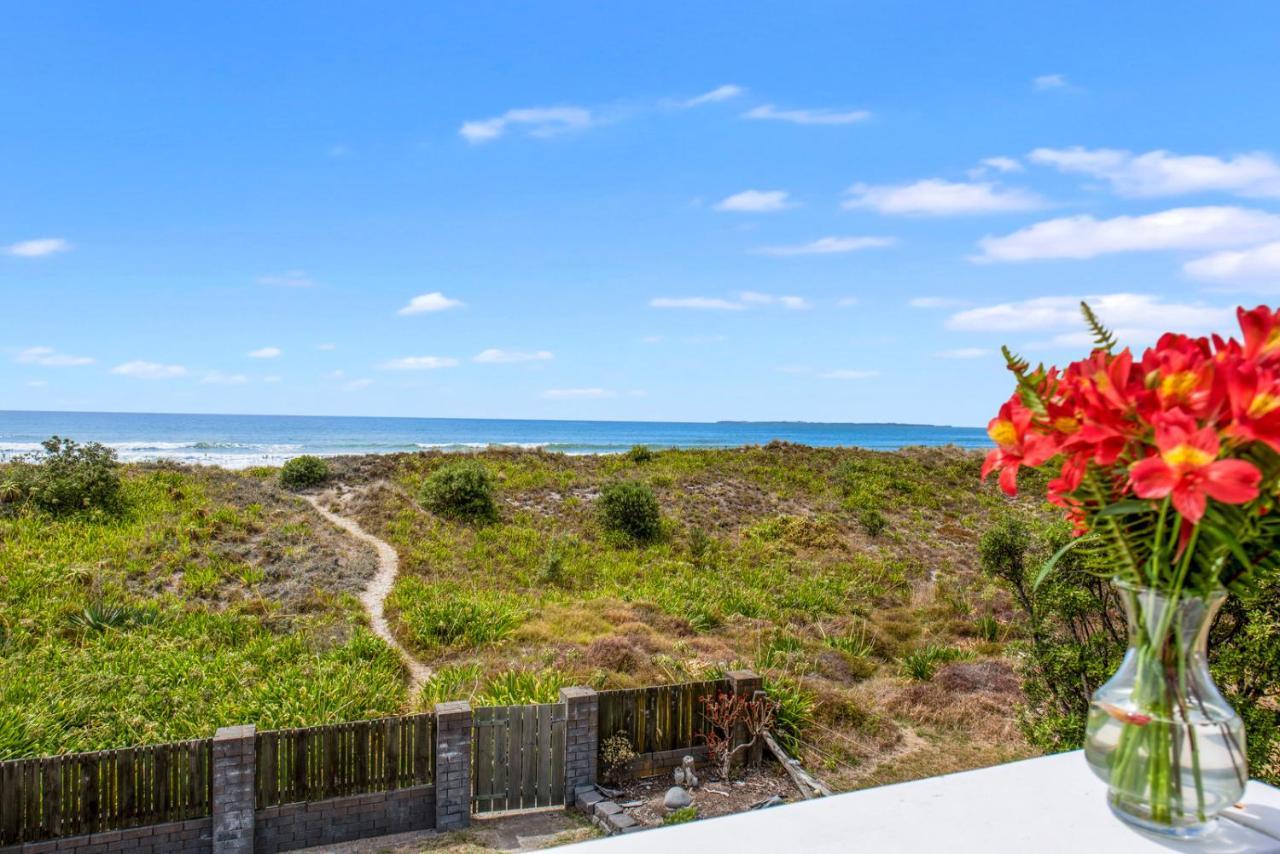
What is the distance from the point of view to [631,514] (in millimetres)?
16969

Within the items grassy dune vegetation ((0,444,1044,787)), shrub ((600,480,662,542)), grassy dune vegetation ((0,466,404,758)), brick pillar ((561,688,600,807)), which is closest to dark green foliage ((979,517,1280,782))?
grassy dune vegetation ((0,444,1044,787))

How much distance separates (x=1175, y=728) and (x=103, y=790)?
283 inches

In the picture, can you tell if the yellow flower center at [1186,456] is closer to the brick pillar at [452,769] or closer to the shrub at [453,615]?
the brick pillar at [452,769]

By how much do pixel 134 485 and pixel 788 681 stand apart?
15.1 metres

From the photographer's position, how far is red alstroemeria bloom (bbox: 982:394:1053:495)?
1229mm

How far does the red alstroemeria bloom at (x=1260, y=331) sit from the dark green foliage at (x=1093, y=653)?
4.27 m

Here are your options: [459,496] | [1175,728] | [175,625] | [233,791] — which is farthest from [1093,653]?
[459,496]

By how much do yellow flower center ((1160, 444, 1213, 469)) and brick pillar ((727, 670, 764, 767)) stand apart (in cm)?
719

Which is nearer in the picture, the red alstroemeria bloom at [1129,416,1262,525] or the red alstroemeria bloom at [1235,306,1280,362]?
the red alstroemeria bloom at [1129,416,1262,525]

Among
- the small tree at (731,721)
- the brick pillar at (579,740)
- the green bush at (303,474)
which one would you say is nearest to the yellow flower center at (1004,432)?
the brick pillar at (579,740)

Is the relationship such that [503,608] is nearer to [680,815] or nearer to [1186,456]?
[680,815]

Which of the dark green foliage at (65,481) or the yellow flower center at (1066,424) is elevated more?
the yellow flower center at (1066,424)

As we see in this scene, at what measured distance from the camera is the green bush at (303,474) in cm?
2023

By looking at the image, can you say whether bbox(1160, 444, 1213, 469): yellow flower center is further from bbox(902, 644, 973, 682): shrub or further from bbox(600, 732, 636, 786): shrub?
bbox(902, 644, 973, 682): shrub
